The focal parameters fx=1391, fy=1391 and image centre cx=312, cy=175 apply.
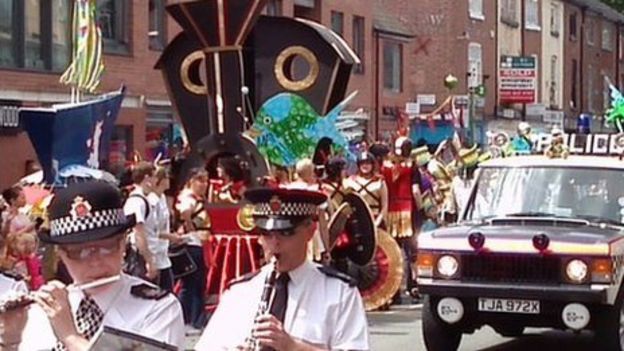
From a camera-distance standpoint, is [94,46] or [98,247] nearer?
[98,247]

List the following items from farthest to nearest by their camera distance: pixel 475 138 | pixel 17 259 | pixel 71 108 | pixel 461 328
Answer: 1. pixel 475 138
2. pixel 71 108
3. pixel 461 328
4. pixel 17 259

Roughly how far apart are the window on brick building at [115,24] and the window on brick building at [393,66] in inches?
619

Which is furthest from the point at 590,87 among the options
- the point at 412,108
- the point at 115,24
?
the point at 115,24

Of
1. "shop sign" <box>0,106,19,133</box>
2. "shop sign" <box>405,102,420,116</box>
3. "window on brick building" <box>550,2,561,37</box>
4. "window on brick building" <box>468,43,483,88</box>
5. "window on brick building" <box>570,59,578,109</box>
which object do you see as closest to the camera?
"shop sign" <box>0,106,19,133</box>

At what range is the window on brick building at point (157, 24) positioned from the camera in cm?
2745

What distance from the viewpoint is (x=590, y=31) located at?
64750mm

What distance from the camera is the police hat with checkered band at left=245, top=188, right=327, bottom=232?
4.82 metres

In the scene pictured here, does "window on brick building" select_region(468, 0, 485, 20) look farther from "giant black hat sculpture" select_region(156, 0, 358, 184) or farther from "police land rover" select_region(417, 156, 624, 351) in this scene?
"police land rover" select_region(417, 156, 624, 351)

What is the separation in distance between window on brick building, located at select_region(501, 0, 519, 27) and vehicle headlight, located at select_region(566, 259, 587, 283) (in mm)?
42135

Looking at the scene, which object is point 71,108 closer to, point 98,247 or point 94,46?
point 94,46

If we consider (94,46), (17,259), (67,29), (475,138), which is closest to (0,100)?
(67,29)

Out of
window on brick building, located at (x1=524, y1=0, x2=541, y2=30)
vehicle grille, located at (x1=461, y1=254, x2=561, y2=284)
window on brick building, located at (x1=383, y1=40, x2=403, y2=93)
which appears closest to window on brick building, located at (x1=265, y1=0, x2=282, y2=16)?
window on brick building, located at (x1=383, y1=40, x2=403, y2=93)

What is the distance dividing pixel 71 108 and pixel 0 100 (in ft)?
29.7

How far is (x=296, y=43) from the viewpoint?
17297 millimetres
